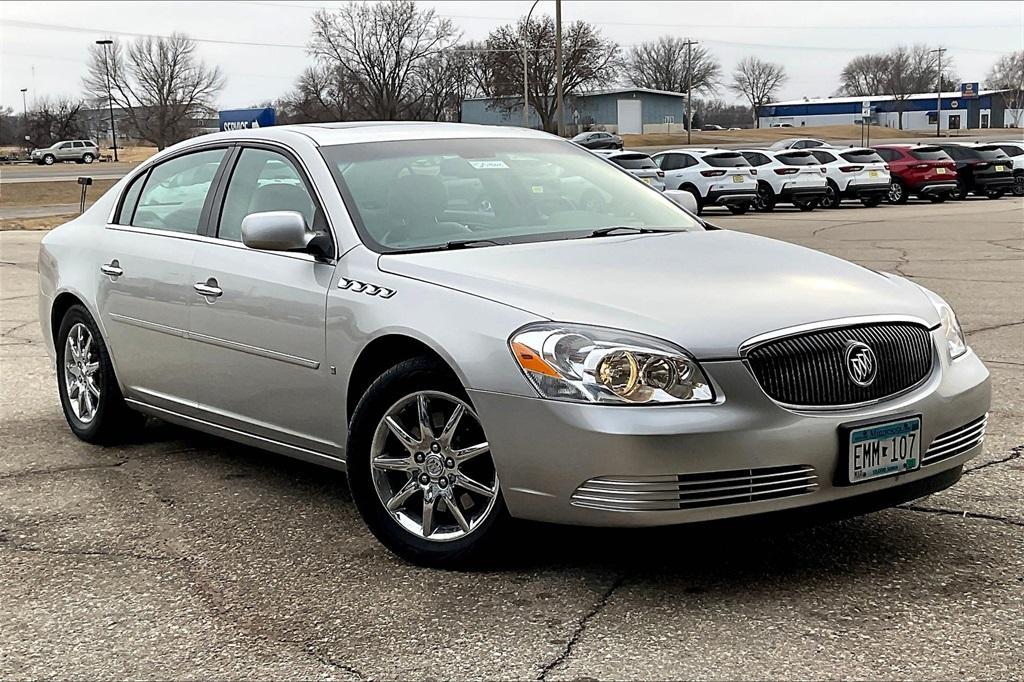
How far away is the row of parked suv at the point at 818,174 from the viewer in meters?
29.5

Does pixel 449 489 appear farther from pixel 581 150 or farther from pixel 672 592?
pixel 581 150

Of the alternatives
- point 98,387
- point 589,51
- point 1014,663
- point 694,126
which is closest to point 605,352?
point 1014,663

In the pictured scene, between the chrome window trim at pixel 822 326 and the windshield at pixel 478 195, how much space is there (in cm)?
124

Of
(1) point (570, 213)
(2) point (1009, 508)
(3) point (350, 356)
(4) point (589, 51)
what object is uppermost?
(4) point (589, 51)

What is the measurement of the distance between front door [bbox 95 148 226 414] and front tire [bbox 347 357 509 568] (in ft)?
4.60

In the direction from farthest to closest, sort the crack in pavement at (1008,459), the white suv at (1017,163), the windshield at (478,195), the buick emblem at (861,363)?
the white suv at (1017,163)
the crack in pavement at (1008,459)
the windshield at (478,195)
the buick emblem at (861,363)

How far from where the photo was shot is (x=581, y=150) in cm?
584

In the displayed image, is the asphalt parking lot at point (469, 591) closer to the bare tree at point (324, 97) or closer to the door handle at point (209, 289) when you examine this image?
the door handle at point (209, 289)

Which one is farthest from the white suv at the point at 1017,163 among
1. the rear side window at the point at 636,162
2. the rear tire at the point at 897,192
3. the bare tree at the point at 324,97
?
the bare tree at the point at 324,97

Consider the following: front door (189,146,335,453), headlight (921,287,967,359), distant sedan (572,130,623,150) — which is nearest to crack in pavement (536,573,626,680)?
front door (189,146,335,453)

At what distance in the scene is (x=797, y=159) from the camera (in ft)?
101

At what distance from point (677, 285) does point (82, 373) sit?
11.5ft

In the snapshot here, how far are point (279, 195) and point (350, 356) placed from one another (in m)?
1.04

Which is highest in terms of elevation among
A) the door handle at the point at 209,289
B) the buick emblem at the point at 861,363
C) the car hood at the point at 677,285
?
the car hood at the point at 677,285
